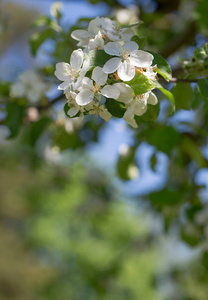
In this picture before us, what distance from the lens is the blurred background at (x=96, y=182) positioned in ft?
4.43

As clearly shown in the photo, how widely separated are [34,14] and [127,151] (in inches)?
509

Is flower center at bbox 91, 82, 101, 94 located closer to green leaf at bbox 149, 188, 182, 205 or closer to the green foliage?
green leaf at bbox 149, 188, 182, 205

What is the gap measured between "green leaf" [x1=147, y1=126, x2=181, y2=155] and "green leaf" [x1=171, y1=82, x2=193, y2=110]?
310 mm

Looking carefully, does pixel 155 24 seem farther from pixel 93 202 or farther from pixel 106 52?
pixel 106 52

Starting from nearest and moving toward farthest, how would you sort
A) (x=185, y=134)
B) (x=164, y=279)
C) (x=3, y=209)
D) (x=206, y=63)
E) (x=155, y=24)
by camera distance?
1. (x=206, y=63)
2. (x=185, y=134)
3. (x=155, y=24)
4. (x=164, y=279)
5. (x=3, y=209)

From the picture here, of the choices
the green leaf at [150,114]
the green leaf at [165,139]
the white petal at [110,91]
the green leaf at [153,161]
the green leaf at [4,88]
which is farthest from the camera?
the green leaf at [4,88]

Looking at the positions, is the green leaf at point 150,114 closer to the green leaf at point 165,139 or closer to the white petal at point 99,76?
the white petal at point 99,76

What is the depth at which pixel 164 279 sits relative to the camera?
3498 mm

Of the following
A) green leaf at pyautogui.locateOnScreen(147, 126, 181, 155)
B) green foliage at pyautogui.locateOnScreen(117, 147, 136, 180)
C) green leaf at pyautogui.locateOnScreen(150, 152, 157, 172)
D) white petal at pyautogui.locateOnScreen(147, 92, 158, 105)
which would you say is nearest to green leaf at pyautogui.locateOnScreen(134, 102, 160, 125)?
white petal at pyautogui.locateOnScreen(147, 92, 158, 105)

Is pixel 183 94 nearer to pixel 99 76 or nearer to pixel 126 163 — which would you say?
pixel 99 76

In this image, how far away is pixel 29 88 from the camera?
4.61 ft

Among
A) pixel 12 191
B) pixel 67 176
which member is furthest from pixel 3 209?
pixel 67 176

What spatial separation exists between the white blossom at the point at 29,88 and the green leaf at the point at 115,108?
0.81 metres

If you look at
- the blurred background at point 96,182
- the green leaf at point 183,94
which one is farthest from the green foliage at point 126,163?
the green leaf at point 183,94
